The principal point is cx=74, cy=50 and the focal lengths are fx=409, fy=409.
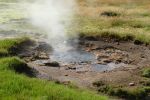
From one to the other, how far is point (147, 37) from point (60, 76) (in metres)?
8.28

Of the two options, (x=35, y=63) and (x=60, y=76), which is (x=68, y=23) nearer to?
(x=35, y=63)

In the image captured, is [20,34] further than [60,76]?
Yes

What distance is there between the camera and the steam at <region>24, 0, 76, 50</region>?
23214 mm

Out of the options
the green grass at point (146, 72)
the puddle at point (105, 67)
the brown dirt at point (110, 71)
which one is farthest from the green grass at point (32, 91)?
the puddle at point (105, 67)

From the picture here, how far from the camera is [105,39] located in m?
23.2

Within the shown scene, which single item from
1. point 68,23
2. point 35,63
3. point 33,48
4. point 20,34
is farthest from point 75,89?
point 68,23

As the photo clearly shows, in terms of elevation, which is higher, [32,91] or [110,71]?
[32,91]

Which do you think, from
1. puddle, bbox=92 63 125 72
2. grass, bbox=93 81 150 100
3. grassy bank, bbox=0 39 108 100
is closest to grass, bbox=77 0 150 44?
puddle, bbox=92 63 125 72

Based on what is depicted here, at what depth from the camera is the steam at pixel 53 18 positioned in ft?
76.2

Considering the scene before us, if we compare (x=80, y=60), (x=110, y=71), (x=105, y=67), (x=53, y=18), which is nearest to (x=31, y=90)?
(x=110, y=71)

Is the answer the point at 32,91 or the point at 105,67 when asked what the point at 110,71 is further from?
the point at 32,91

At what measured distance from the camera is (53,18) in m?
30.7

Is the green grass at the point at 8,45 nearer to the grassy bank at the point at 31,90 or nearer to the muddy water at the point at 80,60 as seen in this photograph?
the muddy water at the point at 80,60

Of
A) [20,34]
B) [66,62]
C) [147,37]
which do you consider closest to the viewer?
[66,62]
